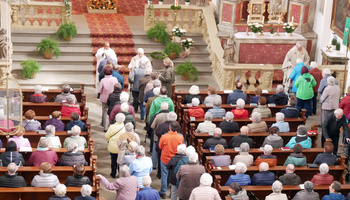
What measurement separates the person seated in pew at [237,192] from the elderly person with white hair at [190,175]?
2.54 ft

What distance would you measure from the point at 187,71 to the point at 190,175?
7.74 metres

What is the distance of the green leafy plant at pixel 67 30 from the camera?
19203 mm

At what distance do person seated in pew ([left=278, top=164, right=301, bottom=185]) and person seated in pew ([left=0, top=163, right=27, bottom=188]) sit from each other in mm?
4330

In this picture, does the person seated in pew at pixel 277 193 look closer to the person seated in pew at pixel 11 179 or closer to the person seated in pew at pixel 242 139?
the person seated in pew at pixel 242 139

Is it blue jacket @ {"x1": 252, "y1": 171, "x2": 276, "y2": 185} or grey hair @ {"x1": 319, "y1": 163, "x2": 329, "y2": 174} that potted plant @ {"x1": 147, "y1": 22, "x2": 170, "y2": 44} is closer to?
blue jacket @ {"x1": 252, "y1": 171, "x2": 276, "y2": 185}

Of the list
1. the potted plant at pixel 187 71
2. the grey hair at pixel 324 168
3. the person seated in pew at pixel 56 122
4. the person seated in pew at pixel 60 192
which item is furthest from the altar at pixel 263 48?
the person seated in pew at pixel 60 192

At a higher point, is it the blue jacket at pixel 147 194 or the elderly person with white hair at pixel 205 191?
the elderly person with white hair at pixel 205 191

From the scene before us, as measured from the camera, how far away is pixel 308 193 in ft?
35.0

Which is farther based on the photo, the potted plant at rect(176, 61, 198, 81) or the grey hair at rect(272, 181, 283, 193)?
the potted plant at rect(176, 61, 198, 81)

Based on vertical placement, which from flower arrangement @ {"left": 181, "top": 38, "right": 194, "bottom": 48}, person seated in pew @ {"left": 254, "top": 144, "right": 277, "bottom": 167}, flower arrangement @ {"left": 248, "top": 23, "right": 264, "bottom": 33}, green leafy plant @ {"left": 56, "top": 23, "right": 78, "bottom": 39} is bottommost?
person seated in pew @ {"left": 254, "top": 144, "right": 277, "bottom": 167}

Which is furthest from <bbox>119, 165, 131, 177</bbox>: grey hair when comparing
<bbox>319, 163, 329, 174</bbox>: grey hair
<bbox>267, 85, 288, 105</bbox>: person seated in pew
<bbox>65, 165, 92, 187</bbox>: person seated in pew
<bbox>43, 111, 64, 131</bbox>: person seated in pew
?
<bbox>267, 85, 288, 105</bbox>: person seated in pew

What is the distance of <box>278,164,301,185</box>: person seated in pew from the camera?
1109 centimetres

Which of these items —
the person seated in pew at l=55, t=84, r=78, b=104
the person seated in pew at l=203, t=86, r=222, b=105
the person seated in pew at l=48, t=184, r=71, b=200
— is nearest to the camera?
the person seated in pew at l=48, t=184, r=71, b=200

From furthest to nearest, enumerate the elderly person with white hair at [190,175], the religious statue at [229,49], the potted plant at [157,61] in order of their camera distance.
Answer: the potted plant at [157,61], the religious statue at [229,49], the elderly person with white hair at [190,175]
